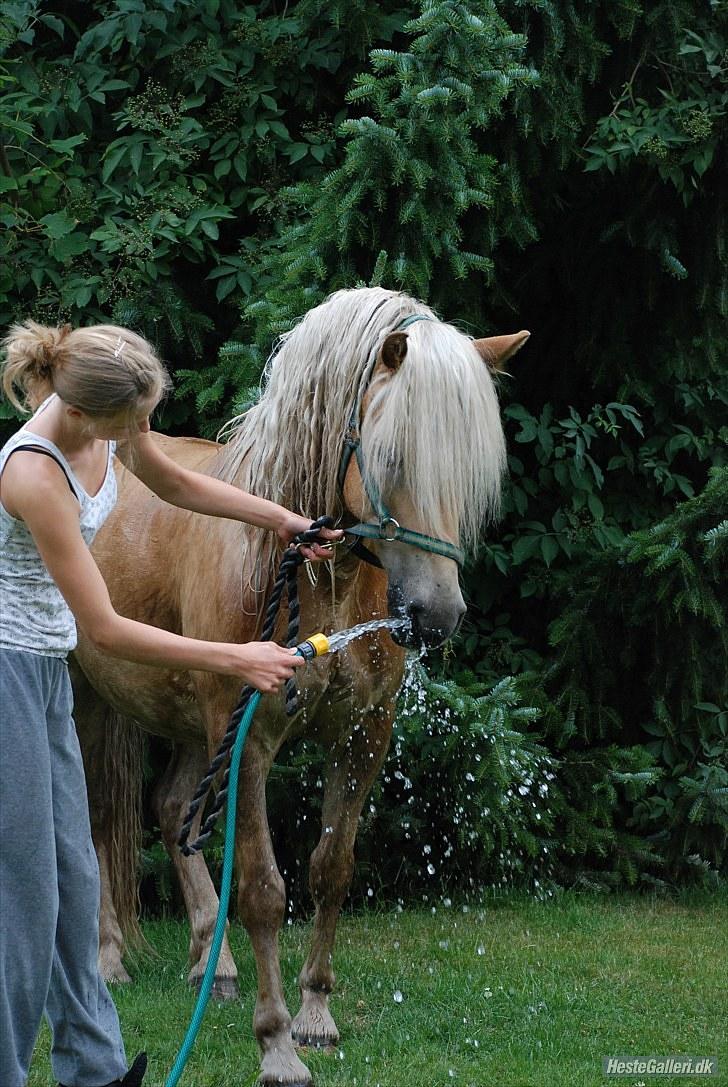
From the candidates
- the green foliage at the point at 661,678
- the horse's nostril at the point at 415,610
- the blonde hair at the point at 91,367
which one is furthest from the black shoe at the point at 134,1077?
the green foliage at the point at 661,678

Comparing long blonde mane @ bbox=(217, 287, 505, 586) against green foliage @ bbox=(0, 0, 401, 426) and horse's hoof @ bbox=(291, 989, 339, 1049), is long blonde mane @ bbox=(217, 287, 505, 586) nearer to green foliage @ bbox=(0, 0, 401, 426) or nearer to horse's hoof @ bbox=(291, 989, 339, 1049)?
horse's hoof @ bbox=(291, 989, 339, 1049)

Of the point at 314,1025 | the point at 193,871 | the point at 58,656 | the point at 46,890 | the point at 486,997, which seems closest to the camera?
the point at 46,890

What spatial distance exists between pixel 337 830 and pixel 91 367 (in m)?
1.85

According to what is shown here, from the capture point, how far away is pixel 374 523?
299cm

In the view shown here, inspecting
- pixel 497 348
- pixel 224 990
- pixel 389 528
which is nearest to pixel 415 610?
pixel 389 528

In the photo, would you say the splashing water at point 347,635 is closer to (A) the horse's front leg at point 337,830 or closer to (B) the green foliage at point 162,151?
(A) the horse's front leg at point 337,830

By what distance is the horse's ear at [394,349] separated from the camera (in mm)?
2959

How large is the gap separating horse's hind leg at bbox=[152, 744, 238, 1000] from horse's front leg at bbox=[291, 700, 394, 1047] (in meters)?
0.57

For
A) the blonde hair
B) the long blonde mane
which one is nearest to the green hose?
the long blonde mane

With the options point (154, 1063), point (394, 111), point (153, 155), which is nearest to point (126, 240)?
point (153, 155)

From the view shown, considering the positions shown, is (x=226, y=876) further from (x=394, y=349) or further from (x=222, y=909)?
(x=394, y=349)

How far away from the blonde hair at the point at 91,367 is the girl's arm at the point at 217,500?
489mm

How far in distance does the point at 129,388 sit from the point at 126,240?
8.52 ft

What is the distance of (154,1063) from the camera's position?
3.58m
